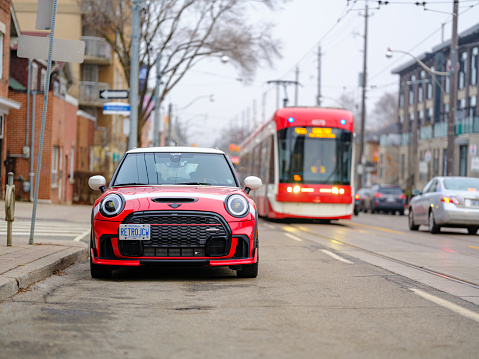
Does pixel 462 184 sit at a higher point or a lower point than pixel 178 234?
higher

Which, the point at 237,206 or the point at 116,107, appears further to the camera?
the point at 116,107

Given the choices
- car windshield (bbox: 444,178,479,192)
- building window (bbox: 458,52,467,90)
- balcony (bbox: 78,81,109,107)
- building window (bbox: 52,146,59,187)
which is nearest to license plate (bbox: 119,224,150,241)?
car windshield (bbox: 444,178,479,192)

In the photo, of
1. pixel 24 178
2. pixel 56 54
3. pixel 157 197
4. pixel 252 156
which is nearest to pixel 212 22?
pixel 252 156

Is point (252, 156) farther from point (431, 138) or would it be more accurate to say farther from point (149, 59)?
point (431, 138)

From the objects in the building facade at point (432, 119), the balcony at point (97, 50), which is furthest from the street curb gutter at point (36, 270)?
the balcony at point (97, 50)

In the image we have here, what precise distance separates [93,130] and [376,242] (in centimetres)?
3023

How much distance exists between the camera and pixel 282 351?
4934mm

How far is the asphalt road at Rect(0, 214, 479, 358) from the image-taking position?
502 centimetres

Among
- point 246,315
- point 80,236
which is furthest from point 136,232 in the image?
point 80,236

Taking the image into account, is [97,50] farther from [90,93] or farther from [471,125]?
[471,125]

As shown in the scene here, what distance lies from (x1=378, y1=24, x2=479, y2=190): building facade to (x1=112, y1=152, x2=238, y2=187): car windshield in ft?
108

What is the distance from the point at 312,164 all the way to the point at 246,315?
633 inches

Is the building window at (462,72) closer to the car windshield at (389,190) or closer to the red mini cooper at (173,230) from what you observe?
the car windshield at (389,190)

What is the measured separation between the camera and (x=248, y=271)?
846 centimetres
